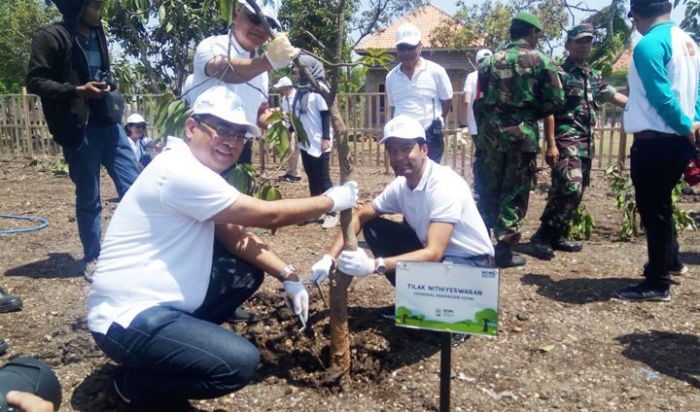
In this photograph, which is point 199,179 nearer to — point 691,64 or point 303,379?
point 303,379

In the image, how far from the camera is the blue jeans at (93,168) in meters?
3.90

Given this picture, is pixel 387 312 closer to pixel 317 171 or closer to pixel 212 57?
pixel 212 57

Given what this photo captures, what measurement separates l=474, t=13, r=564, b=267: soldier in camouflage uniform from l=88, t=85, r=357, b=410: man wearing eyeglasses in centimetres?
221

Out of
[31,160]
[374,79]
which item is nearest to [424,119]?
[31,160]

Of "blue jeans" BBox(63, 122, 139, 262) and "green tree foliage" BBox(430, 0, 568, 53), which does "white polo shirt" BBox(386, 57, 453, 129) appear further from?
"green tree foliage" BBox(430, 0, 568, 53)

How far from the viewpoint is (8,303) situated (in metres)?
3.46

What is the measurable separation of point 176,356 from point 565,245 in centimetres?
348

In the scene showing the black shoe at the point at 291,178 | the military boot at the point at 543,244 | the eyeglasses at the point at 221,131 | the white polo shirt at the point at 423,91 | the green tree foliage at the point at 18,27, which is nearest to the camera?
the eyeglasses at the point at 221,131

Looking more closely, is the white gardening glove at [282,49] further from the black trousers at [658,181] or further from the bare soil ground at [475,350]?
the black trousers at [658,181]

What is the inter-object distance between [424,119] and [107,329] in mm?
3499

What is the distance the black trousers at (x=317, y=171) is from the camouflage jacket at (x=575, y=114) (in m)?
2.16

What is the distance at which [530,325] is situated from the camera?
3236 millimetres

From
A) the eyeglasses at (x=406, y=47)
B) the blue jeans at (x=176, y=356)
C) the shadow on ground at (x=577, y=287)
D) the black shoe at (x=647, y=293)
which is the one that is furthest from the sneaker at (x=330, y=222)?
the blue jeans at (x=176, y=356)

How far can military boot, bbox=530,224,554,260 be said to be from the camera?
15.0 feet
